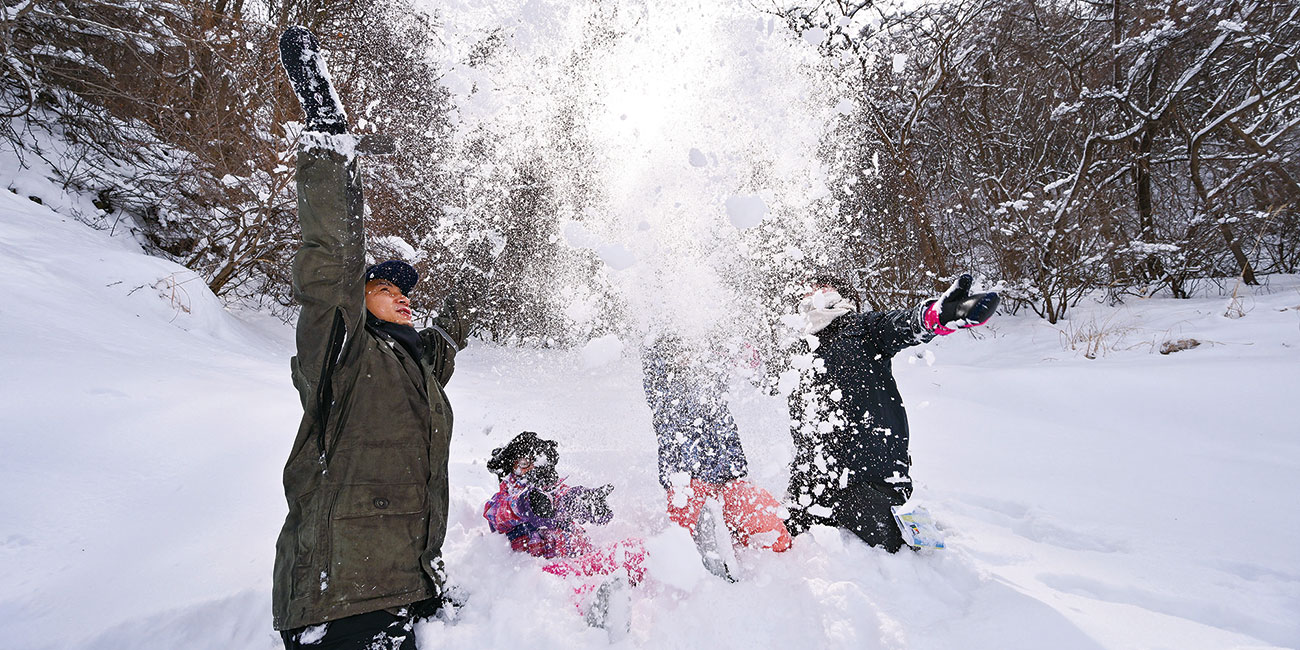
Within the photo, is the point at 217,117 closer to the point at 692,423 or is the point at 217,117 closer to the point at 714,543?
the point at 692,423

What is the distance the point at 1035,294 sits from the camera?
7.24m

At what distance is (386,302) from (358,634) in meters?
1.14

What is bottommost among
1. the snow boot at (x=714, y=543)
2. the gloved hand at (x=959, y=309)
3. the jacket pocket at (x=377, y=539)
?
the snow boot at (x=714, y=543)

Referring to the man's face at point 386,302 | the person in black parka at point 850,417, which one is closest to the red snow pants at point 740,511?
the person in black parka at point 850,417

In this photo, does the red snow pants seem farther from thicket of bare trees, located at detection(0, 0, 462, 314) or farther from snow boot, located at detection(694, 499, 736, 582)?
thicket of bare trees, located at detection(0, 0, 462, 314)

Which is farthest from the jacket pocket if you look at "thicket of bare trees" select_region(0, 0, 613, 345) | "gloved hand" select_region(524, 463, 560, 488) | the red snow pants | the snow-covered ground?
"thicket of bare trees" select_region(0, 0, 613, 345)

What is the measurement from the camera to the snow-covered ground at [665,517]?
1824 millimetres

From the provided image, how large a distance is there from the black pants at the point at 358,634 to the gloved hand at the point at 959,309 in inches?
92.2

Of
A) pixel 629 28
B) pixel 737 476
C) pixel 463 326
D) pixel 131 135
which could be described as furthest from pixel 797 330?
pixel 131 135

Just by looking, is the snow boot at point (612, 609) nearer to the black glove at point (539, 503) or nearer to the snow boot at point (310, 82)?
the black glove at point (539, 503)

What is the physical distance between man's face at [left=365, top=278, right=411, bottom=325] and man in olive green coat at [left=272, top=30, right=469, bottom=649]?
142 mm

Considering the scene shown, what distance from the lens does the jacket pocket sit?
1646 millimetres

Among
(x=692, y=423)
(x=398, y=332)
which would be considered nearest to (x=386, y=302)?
(x=398, y=332)

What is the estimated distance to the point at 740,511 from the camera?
107 inches
